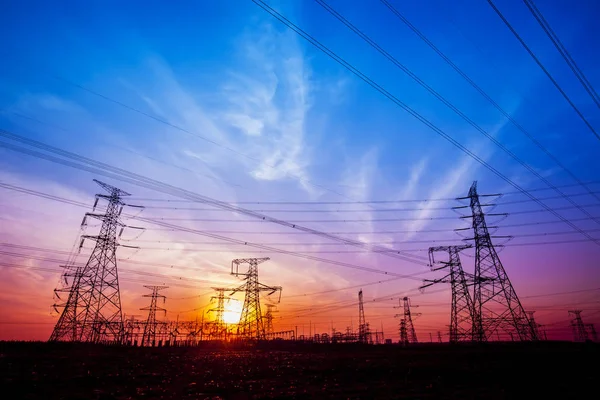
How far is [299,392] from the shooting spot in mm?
12758

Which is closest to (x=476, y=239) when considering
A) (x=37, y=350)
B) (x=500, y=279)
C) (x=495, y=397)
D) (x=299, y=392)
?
(x=500, y=279)

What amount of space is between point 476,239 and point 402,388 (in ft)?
109

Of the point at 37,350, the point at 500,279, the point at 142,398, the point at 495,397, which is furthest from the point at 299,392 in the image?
the point at 500,279

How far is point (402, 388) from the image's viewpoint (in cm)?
1353

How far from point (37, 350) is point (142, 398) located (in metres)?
25.7

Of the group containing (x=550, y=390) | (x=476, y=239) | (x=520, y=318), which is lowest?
(x=550, y=390)

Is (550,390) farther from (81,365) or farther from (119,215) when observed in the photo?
(119,215)

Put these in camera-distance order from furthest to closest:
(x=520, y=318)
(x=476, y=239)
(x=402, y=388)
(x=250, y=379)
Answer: (x=476, y=239) → (x=520, y=318) → (x=250, y=379) → (x=402, y=388)

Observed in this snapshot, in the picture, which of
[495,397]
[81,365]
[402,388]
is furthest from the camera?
[81,365]

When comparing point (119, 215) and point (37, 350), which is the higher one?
point (119, 215)

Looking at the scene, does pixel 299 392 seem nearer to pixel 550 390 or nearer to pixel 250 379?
pixel 250 379

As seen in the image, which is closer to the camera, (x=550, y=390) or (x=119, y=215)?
(x=550, y=390)

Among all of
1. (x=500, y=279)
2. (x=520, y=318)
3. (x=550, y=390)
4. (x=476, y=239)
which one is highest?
(x=476, y=239)

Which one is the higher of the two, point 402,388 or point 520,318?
point 520,318
